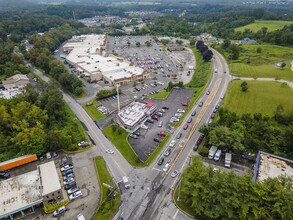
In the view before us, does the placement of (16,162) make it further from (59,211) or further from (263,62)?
(263,62)

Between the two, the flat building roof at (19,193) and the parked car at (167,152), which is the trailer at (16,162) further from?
the parked car at (167,152)

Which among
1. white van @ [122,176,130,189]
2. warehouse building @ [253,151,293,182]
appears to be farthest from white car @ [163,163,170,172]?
warehouse building @ [253,151,293,182]

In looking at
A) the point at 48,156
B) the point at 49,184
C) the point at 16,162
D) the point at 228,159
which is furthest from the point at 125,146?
the point at 16,162

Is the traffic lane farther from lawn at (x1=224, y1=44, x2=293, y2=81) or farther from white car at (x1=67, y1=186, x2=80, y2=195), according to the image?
lawn at (x1=224, y1=44, x2=293, y2=81)

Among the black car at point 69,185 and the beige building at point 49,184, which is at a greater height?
the beige building at point 49,184

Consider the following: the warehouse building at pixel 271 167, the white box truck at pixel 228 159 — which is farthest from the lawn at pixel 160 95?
the warehouse building at pixel 271 167
